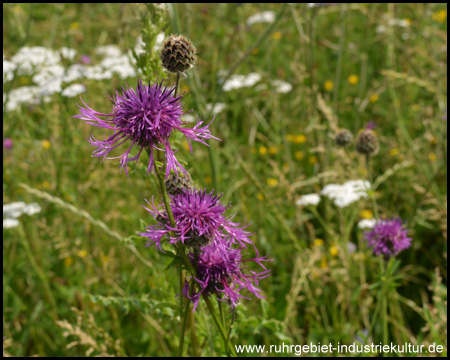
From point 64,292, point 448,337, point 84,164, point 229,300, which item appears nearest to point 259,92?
point 84,164

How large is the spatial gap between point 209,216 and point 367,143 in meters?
1.26

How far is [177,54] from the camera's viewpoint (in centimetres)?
118

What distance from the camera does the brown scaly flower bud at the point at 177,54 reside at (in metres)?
1.18

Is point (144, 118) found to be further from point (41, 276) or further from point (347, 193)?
point (41, 276)

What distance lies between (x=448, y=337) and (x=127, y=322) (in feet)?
5.87

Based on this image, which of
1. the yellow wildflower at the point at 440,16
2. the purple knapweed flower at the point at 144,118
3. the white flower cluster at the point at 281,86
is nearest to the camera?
the purple knapweed flower at the point at 144,118

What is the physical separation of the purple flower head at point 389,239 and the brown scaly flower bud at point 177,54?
112cm

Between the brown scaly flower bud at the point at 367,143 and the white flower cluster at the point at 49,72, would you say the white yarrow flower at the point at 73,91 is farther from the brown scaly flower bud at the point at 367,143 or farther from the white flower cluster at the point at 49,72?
the brown scaly flower bud at the point at 367,143

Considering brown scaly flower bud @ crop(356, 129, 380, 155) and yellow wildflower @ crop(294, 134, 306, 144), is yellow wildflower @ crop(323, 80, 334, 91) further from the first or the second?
brown scaly flower bud @ crop(356, 129, 380, 155)

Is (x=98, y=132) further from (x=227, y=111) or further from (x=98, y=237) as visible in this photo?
(x=227, y=111)

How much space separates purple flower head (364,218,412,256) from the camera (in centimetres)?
186

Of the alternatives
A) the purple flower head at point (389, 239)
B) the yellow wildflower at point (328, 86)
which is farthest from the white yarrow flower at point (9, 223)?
the yellow wildflower at point (328, 86)

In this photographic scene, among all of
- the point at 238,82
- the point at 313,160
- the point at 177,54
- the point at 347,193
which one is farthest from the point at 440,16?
the point at 177,54

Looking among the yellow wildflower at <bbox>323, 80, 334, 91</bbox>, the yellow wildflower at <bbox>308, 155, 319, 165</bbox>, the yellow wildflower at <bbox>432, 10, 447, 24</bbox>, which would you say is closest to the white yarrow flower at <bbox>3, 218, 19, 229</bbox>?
the yellow wildflower at <bbox>308, 155, 319, 165</bbox>
